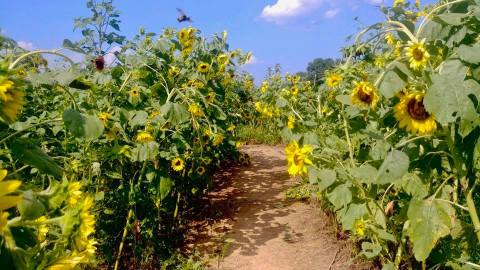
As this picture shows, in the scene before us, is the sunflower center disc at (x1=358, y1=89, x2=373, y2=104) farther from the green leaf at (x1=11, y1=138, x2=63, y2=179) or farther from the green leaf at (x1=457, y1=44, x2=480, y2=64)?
the green leaf at (x1=11, y1=138, x2=63, y2=179)

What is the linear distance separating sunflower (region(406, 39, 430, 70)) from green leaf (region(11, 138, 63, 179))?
104cm

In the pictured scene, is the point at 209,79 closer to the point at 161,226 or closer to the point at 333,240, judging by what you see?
the point at 161,226

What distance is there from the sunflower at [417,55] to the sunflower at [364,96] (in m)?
0.38

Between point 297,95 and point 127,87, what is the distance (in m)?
1.63

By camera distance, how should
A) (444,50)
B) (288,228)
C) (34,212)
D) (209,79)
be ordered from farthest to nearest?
(209,79), (288,228), (444,50), (34,212)

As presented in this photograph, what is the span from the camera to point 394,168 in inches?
55.8

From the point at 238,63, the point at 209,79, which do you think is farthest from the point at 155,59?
the point at 238,63

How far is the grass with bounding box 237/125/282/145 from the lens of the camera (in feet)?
25.3

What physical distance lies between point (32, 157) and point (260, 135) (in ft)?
22.9

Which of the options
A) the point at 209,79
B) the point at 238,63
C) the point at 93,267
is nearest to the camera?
the point at 93,267

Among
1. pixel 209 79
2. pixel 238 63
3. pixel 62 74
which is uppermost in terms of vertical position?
pixel 238 63

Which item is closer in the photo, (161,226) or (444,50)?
(444,50)

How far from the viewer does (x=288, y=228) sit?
353cm

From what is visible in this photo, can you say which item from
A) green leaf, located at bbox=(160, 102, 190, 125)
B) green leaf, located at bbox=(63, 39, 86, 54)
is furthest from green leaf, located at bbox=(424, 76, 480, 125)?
green leaf, located at bbox=(160, 102, 190, 125)
